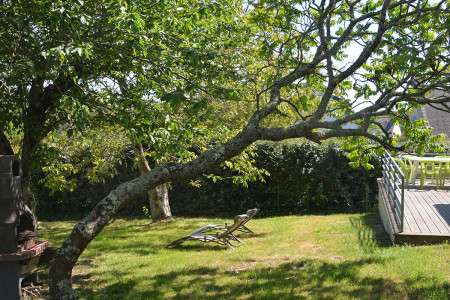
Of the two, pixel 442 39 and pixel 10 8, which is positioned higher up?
pixel 10 8

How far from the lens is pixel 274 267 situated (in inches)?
305

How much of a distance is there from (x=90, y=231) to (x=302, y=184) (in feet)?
37.4

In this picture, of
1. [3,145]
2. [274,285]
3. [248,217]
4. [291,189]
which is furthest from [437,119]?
[3,145]

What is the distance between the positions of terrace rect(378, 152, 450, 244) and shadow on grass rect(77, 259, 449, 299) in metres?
1.36

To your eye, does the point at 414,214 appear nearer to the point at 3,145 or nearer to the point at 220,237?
the point at 220,237

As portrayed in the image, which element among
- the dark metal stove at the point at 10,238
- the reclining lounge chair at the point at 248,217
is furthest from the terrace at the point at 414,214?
the dark metal stove at the point at 10,238

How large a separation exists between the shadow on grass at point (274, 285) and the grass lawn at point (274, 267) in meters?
0.01

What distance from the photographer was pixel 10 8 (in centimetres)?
673

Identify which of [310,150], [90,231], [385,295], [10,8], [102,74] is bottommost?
[385,295]

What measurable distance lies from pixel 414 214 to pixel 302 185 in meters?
5.49

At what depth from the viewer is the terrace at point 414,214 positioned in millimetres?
8336

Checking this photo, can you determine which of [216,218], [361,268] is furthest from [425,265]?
[216,218]

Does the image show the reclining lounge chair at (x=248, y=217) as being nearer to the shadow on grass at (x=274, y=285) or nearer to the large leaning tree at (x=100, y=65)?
the shadow on grass at (x=274, y=285)

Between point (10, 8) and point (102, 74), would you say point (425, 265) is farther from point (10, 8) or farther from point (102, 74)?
point (10, 8)
